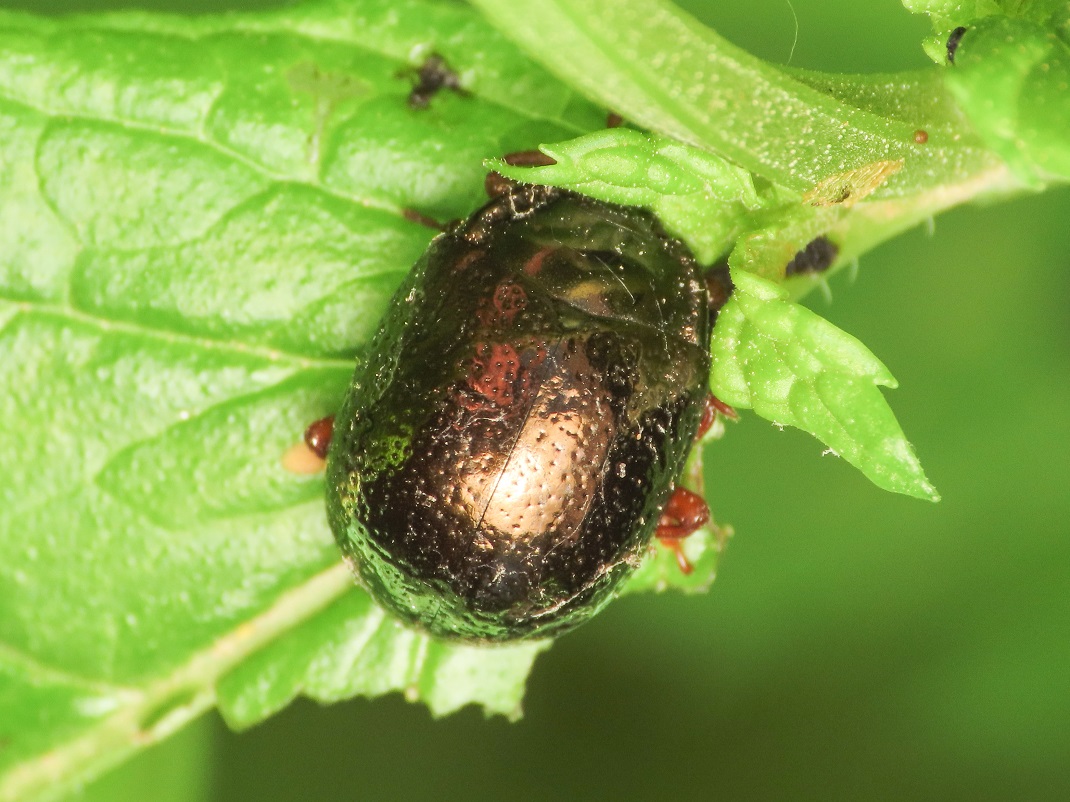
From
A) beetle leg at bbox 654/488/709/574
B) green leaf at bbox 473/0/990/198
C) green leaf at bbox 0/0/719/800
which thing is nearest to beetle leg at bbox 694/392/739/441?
beetle leg at bbox 654/488/709/574

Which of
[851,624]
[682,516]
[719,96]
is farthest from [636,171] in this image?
[851,624]

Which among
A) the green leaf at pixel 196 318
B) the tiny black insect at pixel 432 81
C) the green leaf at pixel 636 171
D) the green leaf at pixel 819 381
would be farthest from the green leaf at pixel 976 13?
the tiny black insect at pixel 432 81

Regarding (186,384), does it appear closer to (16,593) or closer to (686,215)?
(16,593)

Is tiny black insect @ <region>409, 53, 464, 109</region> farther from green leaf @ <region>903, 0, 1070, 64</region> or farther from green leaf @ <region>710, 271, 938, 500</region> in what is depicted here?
green leaf @ <region>903, 0, 1070, 64</region>

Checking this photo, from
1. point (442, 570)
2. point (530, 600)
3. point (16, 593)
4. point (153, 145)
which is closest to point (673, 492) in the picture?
point (530, 600)

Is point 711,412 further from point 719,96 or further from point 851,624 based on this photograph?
point 851,624

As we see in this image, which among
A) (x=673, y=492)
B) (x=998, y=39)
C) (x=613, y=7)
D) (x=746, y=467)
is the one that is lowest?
(x=746, y=467)

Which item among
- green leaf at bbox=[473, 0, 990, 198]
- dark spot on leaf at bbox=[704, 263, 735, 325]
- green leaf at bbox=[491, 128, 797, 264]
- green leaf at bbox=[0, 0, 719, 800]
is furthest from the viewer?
dark spot on leaf at bbox=[704, 263, 735, 325]
